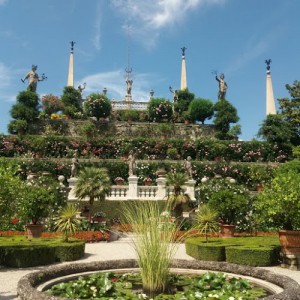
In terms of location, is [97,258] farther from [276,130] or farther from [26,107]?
[26,107]

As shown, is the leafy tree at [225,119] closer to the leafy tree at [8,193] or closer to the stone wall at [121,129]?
the stone wall at [121,129]

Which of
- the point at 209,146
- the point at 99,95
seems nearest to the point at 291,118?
the point at 209,146

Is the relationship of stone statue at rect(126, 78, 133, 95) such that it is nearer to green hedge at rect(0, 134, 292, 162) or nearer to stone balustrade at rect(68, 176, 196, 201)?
green hedge at rect(0, 134, 292, 162)

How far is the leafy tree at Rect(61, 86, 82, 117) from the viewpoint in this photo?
46.1 m

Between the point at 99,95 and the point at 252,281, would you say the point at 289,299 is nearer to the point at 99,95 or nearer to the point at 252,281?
the point at 252,281

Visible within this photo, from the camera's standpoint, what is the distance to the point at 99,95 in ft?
143

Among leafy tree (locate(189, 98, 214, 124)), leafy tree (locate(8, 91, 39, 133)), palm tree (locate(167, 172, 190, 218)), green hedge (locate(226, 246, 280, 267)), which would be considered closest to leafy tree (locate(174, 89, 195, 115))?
leafy tree (locate(189, 98, 214, 124))

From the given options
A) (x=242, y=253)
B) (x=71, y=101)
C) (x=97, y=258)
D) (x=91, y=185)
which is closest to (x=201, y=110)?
(x=71, y=101)

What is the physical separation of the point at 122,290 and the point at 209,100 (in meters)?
40.2

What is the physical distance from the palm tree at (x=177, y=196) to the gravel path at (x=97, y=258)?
2.58 m

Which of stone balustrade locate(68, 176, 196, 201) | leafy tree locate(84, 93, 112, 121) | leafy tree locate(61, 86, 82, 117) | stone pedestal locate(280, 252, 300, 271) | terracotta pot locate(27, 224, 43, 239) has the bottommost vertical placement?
stone pedestal locate(280, 252, 300, 271)

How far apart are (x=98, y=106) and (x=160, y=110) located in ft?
25.1

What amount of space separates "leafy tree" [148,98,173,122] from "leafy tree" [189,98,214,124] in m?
2.86

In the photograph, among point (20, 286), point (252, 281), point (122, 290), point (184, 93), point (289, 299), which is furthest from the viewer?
point (184, 93)
